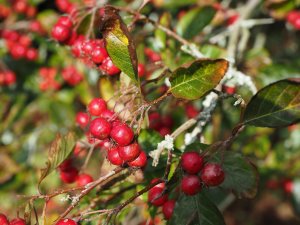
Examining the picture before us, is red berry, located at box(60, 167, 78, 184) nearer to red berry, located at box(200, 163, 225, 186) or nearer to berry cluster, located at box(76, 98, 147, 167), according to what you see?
berry cluster, located at box(76, 98, 147, 167)

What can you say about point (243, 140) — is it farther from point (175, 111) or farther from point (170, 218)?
point (170, 218)

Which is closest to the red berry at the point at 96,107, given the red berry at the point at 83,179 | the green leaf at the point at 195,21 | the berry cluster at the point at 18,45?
the red berry at the point at 83,179

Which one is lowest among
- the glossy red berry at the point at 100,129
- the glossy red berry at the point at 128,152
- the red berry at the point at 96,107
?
the red berry at the point at 96,107

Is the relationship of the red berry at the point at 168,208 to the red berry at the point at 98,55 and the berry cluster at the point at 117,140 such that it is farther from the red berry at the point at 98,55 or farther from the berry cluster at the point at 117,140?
the red berry at the point at 98,55

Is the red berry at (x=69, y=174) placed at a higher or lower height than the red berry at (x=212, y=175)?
lower

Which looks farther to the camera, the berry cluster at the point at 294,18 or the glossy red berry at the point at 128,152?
the berry cluster at the point at 294,18

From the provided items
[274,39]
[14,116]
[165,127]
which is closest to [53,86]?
[14,116]

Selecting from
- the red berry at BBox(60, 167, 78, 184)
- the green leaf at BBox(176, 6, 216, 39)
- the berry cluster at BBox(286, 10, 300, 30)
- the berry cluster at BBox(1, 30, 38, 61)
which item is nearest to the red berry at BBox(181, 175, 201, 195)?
the red berry at BBox(60, 167, 78, 184)
